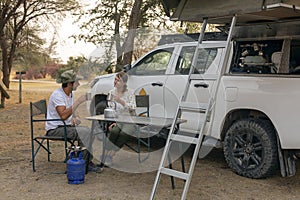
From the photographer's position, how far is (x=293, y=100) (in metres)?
4.92

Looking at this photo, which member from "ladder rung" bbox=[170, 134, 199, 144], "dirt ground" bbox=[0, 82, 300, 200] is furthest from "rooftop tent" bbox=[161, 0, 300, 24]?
"dirt ground" bbox=[0, 82, 300, 200]

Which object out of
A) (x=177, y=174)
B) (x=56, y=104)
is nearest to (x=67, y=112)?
(x=56, y=104)

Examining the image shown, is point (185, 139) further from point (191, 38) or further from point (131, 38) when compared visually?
point (131, 38)

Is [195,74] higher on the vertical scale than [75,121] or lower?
higher

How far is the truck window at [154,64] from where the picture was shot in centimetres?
706

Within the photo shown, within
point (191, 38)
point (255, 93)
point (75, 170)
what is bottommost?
point (75, 170)

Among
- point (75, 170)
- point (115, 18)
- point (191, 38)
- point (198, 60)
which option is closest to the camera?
point (75, 170)

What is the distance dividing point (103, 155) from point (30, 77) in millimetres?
33330

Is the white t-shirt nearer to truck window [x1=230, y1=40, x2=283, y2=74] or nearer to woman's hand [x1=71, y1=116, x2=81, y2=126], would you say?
woman's hand [x1=71, y1=116, x2=81, y2=126]

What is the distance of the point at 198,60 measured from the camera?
634cm

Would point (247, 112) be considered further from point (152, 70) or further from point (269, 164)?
point (152, 70)

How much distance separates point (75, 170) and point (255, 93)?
8.32 feet

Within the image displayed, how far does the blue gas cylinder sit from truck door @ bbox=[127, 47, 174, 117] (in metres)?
2.10

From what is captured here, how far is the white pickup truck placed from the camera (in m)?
5.05
